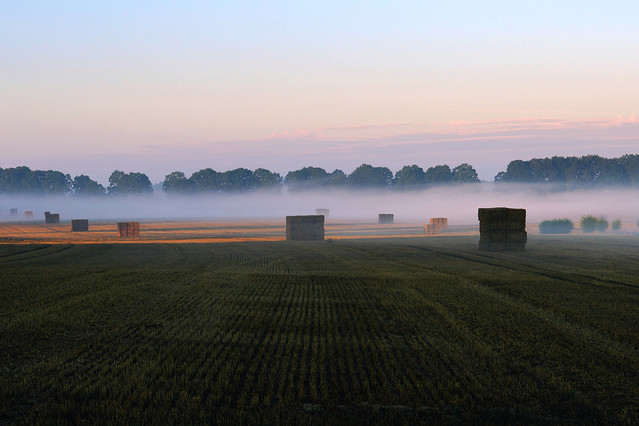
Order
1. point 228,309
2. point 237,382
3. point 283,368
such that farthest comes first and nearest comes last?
point 228,309 → point 283,368 → point 237,382

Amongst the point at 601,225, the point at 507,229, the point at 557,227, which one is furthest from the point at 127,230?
the point at 601,225

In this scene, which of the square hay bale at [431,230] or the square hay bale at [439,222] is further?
the square hay bale at [439,222]

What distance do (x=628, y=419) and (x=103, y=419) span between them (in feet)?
26.7

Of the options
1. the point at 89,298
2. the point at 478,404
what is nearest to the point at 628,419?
the point at 478,404

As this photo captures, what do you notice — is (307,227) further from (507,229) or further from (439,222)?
(439,222)

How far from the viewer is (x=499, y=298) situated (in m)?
21.1

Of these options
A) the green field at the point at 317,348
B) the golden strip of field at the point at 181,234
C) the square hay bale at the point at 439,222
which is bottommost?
the green field at the point at 317,348

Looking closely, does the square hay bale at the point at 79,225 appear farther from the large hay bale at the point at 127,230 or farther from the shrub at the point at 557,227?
the shrub at the point at 557,227

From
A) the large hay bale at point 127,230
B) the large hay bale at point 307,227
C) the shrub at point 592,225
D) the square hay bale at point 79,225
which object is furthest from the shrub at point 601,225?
the square hay bale at point 79,225

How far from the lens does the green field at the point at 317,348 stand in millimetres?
9812

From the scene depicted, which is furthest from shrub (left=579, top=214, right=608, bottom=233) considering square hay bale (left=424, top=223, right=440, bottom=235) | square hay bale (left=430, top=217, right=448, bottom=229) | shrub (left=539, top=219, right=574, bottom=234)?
square hay bale (left=424, top=223, right=440, bottom=235)

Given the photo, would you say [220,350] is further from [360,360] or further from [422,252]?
[422,252]

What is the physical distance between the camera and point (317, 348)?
13.5 m

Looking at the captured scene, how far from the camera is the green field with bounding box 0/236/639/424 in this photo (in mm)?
9812
